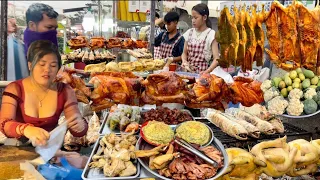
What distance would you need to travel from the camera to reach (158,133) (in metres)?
1.69

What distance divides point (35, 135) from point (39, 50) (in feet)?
1.27

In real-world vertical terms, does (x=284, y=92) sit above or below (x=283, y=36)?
below

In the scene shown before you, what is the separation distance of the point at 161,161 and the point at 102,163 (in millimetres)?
295

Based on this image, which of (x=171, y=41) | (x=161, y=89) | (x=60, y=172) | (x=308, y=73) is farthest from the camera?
(x=171, y=41)

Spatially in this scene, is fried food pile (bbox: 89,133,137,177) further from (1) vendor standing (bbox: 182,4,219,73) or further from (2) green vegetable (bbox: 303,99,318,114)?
(1) vendor standing (bbox: 182,4,219,73)

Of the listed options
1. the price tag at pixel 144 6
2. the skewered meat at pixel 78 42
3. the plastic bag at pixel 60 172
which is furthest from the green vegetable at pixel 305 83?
the price tag at pixel 144 6

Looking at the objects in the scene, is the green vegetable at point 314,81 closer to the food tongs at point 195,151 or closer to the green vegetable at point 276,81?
the green vegetable at point 276,81

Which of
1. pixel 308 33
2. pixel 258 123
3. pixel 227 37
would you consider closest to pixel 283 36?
pixel 308 33

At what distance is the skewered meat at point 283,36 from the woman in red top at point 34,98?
1.45 metres

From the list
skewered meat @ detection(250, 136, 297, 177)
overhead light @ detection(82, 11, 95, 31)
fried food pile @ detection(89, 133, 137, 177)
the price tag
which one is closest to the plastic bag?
fried food pile @ detection(89, 133, 137, 177)

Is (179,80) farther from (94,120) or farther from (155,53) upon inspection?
(155,53)

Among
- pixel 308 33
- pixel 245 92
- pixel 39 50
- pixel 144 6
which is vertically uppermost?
pixel 144 6

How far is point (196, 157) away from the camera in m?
1.54

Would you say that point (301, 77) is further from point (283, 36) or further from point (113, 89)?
point (113, 89)
